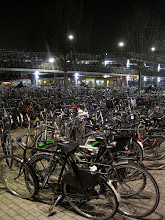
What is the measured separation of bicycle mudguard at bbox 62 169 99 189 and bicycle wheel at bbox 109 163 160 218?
0.91 feet

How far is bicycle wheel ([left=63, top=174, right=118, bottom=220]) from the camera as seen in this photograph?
2.67 metres

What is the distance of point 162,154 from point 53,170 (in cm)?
299

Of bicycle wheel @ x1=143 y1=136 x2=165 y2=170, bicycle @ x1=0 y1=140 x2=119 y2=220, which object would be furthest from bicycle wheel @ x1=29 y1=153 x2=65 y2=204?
bicycle wheel @ x1=143 y1=136 x2=165 y2=170

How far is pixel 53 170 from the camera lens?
3.02 metres

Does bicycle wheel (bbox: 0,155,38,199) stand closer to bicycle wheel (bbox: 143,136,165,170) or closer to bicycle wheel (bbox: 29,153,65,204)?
bicycle wheel (bbox: 29,153,65,204)

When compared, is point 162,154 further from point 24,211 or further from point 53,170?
point 24,211

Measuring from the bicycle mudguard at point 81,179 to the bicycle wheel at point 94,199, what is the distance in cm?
9

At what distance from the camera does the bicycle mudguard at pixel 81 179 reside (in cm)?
259

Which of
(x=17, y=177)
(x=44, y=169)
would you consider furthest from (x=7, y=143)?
(x=44, y=169)

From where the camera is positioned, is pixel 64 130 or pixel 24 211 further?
pixel 64 130

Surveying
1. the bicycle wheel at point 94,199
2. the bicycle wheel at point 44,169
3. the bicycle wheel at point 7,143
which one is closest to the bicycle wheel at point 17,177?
the bicycle wheel at point 44,169

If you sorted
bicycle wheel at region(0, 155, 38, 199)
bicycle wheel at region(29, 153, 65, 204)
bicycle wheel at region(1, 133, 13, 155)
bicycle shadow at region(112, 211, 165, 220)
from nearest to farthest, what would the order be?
bicycle shadow at region(112, 211, 165, 220), bicycle wheel at region(29, 153, 65, 204), bicycle wheel at region(0, 155, 38, 199), bicycle wheel at region(1, 133, 13, 155)

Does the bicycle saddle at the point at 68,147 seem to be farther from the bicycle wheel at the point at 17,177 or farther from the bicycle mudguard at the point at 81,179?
the bicycle wheel at the point at 17,177

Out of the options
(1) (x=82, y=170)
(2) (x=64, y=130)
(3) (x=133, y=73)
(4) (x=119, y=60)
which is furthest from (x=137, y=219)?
(4) (x=119, y=60)
